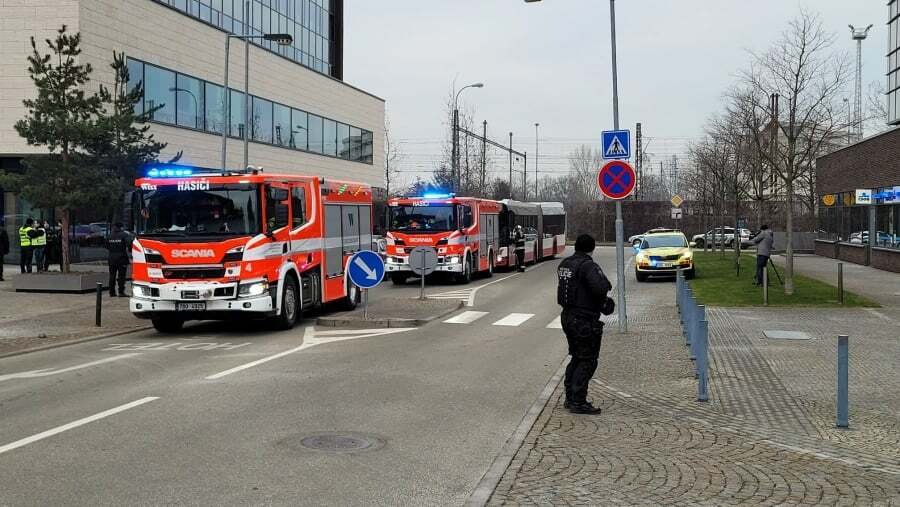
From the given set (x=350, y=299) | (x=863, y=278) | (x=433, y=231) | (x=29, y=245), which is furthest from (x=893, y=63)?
(x=29, y=245)

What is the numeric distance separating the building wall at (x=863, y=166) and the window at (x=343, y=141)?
83.2 feet

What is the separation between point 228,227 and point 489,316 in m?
6.24

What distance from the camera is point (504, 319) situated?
1884cm

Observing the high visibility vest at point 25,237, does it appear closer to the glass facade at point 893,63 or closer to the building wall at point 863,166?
the building wall at point 863,166

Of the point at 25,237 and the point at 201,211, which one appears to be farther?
the point at 25,237

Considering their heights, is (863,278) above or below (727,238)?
below

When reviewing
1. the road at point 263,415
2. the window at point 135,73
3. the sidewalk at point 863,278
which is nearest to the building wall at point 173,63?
the window at point 135,73

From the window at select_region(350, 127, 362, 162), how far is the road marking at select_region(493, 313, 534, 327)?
36086 millimetres

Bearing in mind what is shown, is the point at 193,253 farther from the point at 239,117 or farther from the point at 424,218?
the point at 239,117

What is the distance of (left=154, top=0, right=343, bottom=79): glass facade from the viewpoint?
43006 mm

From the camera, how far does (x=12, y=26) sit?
31.0 metres

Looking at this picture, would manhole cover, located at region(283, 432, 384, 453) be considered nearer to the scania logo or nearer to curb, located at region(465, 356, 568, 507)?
curb, located at region(465, 356, 568, 507)

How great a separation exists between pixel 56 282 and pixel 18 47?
11354mm

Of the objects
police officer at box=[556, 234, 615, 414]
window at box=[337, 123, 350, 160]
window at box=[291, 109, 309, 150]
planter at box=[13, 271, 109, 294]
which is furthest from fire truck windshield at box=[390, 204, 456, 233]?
window at box=[337, 123, 350, 160]
